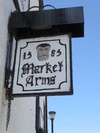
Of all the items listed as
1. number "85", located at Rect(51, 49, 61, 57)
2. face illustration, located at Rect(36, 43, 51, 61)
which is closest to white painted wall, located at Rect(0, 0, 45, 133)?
face illustration, located at Rect(36, 43, 51, 61)

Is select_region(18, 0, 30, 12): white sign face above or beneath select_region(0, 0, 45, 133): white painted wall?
above

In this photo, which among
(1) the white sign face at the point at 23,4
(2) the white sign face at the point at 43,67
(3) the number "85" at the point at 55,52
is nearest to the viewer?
(2) the white sign face at the point at 43,67

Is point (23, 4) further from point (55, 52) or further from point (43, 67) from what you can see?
point (43, 67)

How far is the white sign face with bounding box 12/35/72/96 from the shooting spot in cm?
305

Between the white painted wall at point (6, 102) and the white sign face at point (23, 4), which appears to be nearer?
the white painted wall at point (6, 102)

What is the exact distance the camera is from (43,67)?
3.21 m

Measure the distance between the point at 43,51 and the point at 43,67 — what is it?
0.67 ft

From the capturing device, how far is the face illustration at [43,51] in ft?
10.8

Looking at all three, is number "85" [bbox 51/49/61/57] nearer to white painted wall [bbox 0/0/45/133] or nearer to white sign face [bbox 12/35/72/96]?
white sign face [bbox 12/35/72/96]

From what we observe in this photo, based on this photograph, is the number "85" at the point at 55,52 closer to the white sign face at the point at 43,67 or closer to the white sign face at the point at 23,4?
the white sign face at the point at 43,67

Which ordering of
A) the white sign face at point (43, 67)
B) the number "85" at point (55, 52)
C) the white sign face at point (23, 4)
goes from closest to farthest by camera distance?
the white sign face at point (43, 67) → the number "85" at point (55, 52) → the white sign face at point (23, 4)

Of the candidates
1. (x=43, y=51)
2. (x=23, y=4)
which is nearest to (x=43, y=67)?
(x=43, y=51)

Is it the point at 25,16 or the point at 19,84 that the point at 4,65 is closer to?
the point at 19,84

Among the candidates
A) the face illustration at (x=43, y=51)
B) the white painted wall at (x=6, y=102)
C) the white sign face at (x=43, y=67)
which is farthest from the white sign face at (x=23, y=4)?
the face illustration at (x=43, y=51)
